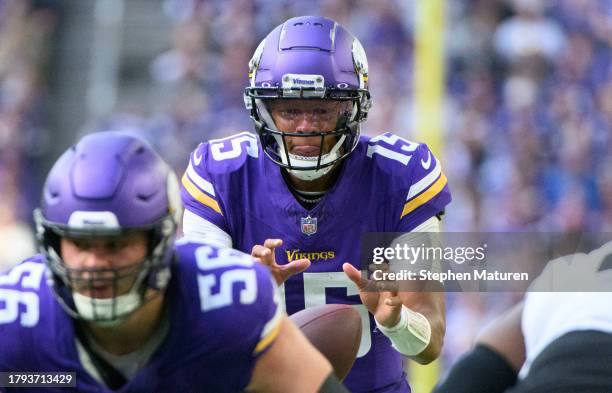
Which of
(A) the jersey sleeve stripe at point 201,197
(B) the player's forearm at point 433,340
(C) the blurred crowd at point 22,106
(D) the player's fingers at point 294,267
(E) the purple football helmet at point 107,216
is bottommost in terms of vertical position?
(C) the blurred crowd at point 22,106

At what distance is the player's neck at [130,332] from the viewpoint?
2.86m

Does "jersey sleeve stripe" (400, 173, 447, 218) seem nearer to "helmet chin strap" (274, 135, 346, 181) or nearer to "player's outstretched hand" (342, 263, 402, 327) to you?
"helmet chin strap" (274, 135, 346, 181)

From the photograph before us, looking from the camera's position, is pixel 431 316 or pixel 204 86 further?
pixel 204 86

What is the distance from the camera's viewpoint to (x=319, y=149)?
12.1 ft

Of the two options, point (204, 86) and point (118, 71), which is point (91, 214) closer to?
point (204, 86)

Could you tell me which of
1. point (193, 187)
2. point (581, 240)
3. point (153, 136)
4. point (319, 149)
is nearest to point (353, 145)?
point (319, 149)

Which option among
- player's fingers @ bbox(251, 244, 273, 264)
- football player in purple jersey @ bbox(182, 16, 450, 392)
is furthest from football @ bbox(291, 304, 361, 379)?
football player in purple jersey @ bbox(182, 16, 450, 392)

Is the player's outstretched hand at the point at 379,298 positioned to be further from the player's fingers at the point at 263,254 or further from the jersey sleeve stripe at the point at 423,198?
the jersey sleeve stripe at the point at 423,198

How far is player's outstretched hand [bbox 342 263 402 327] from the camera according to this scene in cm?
331

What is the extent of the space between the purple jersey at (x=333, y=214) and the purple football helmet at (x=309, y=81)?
10 centimetres

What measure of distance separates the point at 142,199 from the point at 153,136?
18.4 feet

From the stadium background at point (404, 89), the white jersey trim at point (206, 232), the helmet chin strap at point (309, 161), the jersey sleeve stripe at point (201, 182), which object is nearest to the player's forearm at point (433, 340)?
the helmet chin strap at point (309, 161)

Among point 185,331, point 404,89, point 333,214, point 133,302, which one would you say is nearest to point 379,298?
point 333,214

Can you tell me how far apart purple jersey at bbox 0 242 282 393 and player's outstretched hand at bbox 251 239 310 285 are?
40 centimetres
